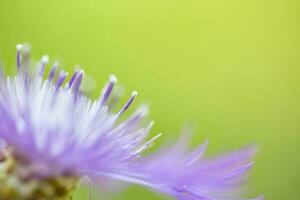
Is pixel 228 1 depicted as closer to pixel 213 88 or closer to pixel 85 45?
pixel 213 88

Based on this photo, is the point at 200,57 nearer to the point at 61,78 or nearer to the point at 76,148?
the point at 61,78

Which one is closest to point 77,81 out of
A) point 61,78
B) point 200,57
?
point 61,78

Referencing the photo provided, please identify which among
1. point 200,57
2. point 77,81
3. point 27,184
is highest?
point 200,57

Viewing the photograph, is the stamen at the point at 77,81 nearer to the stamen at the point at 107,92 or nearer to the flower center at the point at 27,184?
the stamen at the point at 107,92

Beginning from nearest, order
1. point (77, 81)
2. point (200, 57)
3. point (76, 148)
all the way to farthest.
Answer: point (76, 148) < point (77, 81) < point (200, 57)

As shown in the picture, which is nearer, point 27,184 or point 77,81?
point 27,184

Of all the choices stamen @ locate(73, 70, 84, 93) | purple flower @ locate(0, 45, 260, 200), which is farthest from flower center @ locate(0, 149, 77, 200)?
stamen @ locate(73, 70, 84, 93)

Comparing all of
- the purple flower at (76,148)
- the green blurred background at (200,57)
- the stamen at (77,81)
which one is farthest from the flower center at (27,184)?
the green blurred background at (200,57)
